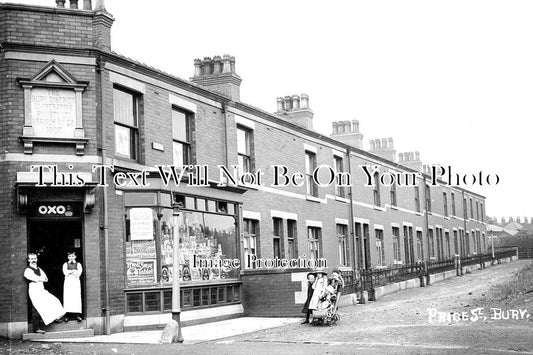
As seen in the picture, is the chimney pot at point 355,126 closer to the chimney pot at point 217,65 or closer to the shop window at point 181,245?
the chimney pot at point 217,65

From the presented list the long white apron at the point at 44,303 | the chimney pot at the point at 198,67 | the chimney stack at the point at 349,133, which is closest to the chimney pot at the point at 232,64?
the chimney pot at the point at 198,67

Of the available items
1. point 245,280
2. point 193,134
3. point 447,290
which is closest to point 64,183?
point 193,134

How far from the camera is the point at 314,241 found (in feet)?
92.7

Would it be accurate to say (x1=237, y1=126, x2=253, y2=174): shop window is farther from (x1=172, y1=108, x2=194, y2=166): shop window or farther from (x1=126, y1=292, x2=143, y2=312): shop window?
(x1=126, y1=292, x2=143, y2=312): shop window

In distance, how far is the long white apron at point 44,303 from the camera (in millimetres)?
15898

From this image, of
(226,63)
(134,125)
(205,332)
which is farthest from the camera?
(226,63)

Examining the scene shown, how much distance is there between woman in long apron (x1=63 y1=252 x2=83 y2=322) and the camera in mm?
16344

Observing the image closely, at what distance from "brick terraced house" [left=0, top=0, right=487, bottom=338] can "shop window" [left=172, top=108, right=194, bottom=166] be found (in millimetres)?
44

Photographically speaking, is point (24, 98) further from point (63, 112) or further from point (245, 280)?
point (245, 280)

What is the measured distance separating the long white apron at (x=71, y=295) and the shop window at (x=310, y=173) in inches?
529

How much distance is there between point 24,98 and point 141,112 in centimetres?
334

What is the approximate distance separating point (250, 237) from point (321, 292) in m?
5.56

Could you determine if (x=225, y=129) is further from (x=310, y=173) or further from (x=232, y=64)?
(x=310, y=173)

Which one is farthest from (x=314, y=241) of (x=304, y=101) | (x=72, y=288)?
(x=72, y=288)
